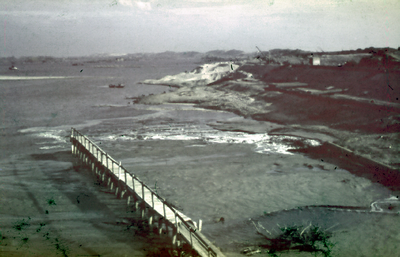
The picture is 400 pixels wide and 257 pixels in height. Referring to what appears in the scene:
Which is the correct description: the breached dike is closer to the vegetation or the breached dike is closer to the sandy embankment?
the sandy embankment

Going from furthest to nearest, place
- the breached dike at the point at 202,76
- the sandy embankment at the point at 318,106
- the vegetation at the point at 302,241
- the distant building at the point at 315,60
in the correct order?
the breached dike at the point at 202,76 < the distant building at the point at 315,60 < the sandy embankment at the point at 318,106 < the vegetation at the point at 302,241

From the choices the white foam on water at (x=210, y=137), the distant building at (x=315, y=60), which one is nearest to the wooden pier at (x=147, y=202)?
the white foam on water at (x=210, y=137)

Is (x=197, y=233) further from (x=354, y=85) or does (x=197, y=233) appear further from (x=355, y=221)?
(x=354, y=85)

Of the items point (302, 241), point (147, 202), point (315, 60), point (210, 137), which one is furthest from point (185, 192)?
point (315, 60)

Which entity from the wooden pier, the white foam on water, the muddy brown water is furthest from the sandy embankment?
the wooden pier

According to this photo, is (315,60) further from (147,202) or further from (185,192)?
(147,202)

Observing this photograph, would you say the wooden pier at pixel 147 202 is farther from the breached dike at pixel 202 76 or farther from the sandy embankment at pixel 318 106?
the breached dike at pixel 202 76
